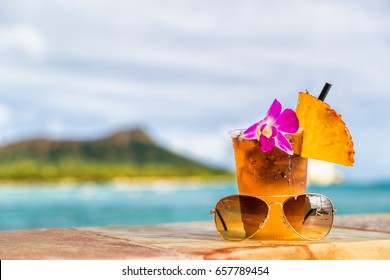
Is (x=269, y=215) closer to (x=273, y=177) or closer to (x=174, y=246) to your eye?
(x=273, y=177)

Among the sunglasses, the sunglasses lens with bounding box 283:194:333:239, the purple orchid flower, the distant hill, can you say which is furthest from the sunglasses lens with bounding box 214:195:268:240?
the distant hill

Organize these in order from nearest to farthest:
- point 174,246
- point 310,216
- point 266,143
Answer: point 174,246
point 266,143
point 310,216

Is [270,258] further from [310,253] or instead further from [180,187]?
[180,187]

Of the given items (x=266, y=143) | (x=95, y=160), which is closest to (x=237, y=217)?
(x=266, y=143)

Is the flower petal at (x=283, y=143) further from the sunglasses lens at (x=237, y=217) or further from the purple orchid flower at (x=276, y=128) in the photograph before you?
the sunglasses lens at (x=237, y=217)

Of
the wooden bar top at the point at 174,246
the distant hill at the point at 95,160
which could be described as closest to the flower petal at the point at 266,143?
the wooden bar top at the point at 174,246

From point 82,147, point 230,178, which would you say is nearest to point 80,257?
point 230,178

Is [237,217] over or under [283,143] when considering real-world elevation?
under
